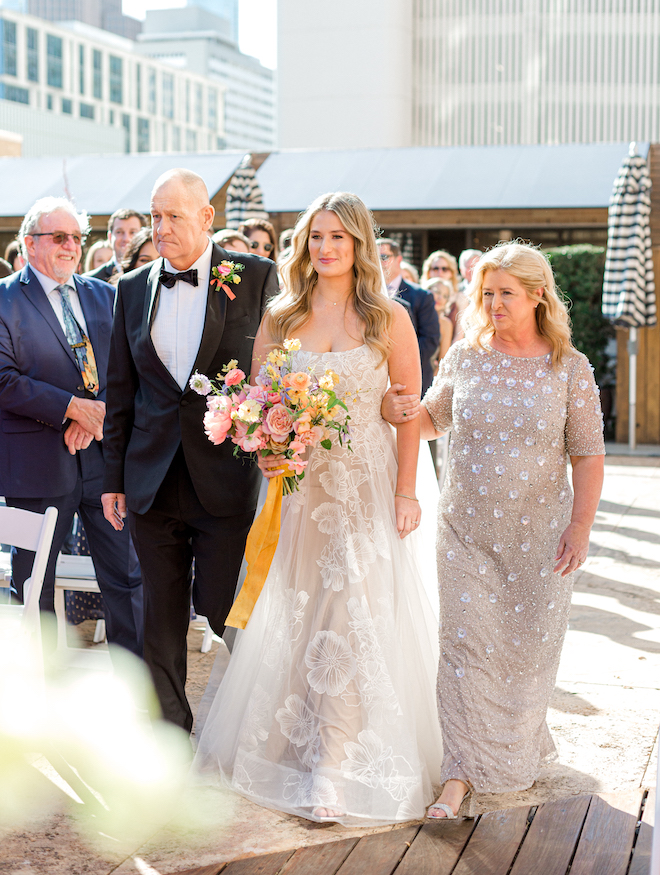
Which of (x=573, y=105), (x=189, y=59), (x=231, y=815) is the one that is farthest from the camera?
(x=189, y=59)

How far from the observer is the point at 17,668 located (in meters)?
3.59

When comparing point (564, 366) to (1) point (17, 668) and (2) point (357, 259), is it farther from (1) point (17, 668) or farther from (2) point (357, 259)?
(1) point (17, 668)

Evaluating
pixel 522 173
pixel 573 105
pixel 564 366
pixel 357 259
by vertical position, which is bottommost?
pixel 564 366

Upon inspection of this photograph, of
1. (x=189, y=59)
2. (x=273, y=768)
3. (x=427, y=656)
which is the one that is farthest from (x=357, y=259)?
(x=189, y=59)

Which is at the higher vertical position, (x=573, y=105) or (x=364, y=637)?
(x=573, y=105)

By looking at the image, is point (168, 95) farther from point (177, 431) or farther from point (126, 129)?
point (177, 431)

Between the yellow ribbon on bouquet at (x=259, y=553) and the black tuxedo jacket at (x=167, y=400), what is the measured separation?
0.39ft

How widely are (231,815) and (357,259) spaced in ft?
6.70

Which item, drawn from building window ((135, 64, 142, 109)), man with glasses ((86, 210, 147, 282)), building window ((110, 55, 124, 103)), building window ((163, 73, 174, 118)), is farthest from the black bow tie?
building window ((163, 73, 174, 118))

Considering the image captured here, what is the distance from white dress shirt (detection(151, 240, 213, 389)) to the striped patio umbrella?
7.67m

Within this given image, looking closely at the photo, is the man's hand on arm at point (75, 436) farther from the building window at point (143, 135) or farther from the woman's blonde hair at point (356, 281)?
the building window at point (143, 135)

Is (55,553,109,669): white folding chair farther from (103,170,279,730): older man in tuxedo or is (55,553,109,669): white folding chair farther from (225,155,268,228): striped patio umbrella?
(225,155,268,228): striped patio umbrella

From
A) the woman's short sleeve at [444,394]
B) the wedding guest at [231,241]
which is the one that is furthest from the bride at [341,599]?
the wedding guest at [231,241]

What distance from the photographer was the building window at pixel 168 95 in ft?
486
